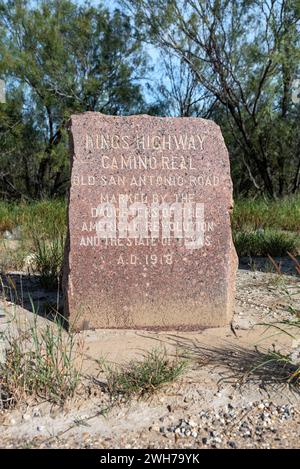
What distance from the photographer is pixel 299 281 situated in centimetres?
529

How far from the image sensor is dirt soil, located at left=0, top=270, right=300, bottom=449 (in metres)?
2.59

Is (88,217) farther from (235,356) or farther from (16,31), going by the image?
(16,31)

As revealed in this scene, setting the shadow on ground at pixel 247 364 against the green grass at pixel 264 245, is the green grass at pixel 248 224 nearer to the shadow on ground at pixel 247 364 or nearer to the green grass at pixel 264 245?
the green grass at pixel 264 245

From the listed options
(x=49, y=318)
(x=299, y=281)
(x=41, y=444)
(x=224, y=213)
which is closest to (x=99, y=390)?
(x=41, y=444)

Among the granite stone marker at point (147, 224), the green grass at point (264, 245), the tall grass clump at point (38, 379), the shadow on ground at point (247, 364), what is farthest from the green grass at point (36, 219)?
the tall grass clump at point (38, 379)

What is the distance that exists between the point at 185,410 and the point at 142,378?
298 millimetres

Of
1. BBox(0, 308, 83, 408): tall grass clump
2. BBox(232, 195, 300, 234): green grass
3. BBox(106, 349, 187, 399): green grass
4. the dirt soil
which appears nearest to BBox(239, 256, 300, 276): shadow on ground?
BBox(232, 195, 300, 234): green grass

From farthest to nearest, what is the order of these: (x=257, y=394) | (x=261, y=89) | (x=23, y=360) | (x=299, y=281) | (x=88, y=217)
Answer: (x=261, y=89) < (x=299, y=281) < (x=88, y=217) < (x=23, y=360) < (x=257, y=394)

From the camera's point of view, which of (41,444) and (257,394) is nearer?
(41,444)

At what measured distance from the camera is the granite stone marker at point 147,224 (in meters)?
3.91

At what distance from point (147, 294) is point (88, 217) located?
0.72 metres

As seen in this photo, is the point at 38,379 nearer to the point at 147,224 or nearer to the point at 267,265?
the point at 147,224

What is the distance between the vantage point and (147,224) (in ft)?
13.0
